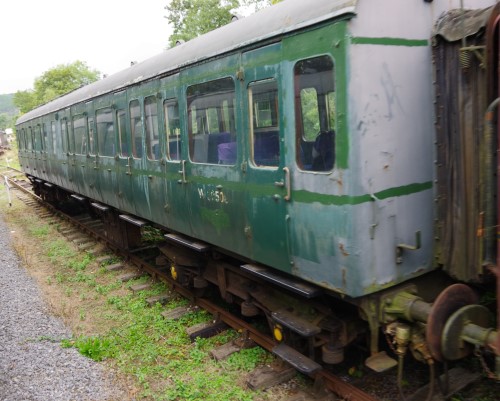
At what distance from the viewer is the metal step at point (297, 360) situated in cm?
401

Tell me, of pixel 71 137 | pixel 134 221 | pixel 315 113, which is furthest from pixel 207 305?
pixel 71 137

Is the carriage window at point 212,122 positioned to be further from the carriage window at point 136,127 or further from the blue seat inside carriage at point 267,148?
the carriage window at point 136,127

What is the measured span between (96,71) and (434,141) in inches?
3225

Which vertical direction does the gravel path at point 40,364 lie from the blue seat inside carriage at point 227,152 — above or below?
below

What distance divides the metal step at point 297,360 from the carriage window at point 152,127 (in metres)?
3.12

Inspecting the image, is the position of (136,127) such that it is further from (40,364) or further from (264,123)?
(40,364)

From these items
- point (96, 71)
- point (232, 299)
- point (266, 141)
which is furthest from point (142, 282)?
point (96, 71)

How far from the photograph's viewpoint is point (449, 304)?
134 inches

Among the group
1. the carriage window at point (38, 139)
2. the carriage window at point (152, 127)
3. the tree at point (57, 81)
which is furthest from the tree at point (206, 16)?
the tree at point (57, 81)

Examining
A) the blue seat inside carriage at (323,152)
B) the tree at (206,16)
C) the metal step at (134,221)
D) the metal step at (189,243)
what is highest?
the tree at (206,16)

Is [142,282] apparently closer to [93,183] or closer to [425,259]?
[93,183]

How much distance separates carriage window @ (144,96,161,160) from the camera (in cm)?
636

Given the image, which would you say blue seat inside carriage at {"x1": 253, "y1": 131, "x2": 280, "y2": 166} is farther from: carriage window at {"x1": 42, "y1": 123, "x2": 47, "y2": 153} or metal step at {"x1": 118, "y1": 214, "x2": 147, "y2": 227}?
carriage window at {"x1": 42, "y1": 123, "x2": 47, "y2": 153}

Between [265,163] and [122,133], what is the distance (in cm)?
414
